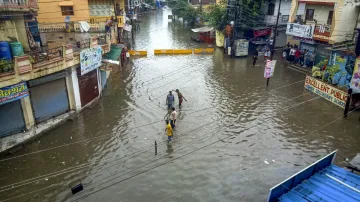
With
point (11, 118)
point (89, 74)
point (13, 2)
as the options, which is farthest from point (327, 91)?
point (13, 2)

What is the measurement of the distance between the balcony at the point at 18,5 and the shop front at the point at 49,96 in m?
4.35

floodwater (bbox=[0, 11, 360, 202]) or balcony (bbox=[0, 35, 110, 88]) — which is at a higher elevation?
balcony (bbox=[0, 35, 110, 88])

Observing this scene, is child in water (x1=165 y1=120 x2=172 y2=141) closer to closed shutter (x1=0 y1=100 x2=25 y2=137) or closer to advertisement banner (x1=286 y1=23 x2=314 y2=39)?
closed shutter (x1=0 y1=100 x2=25 y2=137)

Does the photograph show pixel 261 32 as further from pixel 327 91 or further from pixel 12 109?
pixel 12 109

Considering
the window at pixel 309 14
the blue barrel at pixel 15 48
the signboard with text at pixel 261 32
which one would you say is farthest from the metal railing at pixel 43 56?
the signboard with text at pixel 261 32

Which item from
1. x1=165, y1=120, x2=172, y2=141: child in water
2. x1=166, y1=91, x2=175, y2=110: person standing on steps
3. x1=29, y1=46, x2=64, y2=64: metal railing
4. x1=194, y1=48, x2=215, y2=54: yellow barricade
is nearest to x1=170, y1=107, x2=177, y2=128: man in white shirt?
x1=165, y1=120, x2=172, y2=141: child in water

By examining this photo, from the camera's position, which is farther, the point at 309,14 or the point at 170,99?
the point at 309,14

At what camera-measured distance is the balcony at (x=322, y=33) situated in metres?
24.4

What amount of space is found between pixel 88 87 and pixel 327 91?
16682 millimetres

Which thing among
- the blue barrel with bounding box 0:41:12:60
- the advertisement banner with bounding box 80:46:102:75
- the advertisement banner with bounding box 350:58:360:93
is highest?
the blue barrel with bounding box 0:41:12:60

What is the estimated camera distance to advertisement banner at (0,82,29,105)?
40.7ft

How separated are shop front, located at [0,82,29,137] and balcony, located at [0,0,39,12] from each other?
509cm

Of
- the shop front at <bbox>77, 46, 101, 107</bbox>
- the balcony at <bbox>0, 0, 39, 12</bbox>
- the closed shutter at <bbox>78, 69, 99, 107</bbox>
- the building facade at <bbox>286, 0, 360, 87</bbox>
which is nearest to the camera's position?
the balcony at <bbox>0, 0, 39, 12</bbox>

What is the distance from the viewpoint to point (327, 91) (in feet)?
64.5
